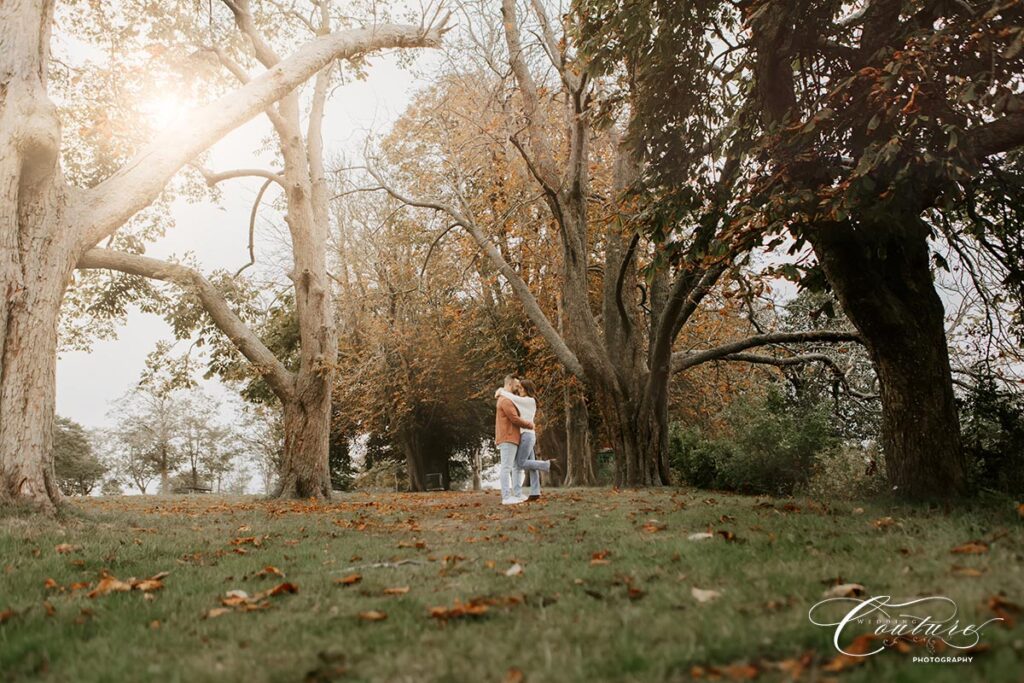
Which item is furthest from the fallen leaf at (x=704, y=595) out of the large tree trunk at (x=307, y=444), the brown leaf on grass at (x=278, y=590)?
the large tree trunk at (x=307, y=444)

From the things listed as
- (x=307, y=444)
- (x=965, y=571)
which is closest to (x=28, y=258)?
(x=307, y=444)

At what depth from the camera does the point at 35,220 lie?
8.25 meters

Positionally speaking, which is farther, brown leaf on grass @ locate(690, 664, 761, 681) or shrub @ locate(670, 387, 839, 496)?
shrub @ locate(670, 387, 839, 496)

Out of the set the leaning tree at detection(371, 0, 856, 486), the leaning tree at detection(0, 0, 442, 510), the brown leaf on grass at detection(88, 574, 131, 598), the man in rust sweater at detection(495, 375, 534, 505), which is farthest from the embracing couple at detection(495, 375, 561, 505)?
the brown leaf on grass at detection(88, 574, 131, 598)

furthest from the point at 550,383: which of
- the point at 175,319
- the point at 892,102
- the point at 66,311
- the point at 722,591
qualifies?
the point at 722,591

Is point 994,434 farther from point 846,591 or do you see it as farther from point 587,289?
point 846,591

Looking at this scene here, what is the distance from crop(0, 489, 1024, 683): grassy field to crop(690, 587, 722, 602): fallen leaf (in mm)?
19

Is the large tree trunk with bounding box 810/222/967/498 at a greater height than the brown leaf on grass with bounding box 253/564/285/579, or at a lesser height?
greater

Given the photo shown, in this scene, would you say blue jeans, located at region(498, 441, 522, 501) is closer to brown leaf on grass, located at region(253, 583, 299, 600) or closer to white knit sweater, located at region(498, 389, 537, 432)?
white knit sweater, located at region(498, 389, 537, 432)

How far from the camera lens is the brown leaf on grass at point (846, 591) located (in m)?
3.25

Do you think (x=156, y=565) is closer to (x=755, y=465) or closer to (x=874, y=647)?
(x=874, y=647)

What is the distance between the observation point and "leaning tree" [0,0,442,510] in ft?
24.9

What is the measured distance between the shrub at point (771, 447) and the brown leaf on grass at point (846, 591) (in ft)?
37.4

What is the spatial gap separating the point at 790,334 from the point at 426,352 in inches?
671
